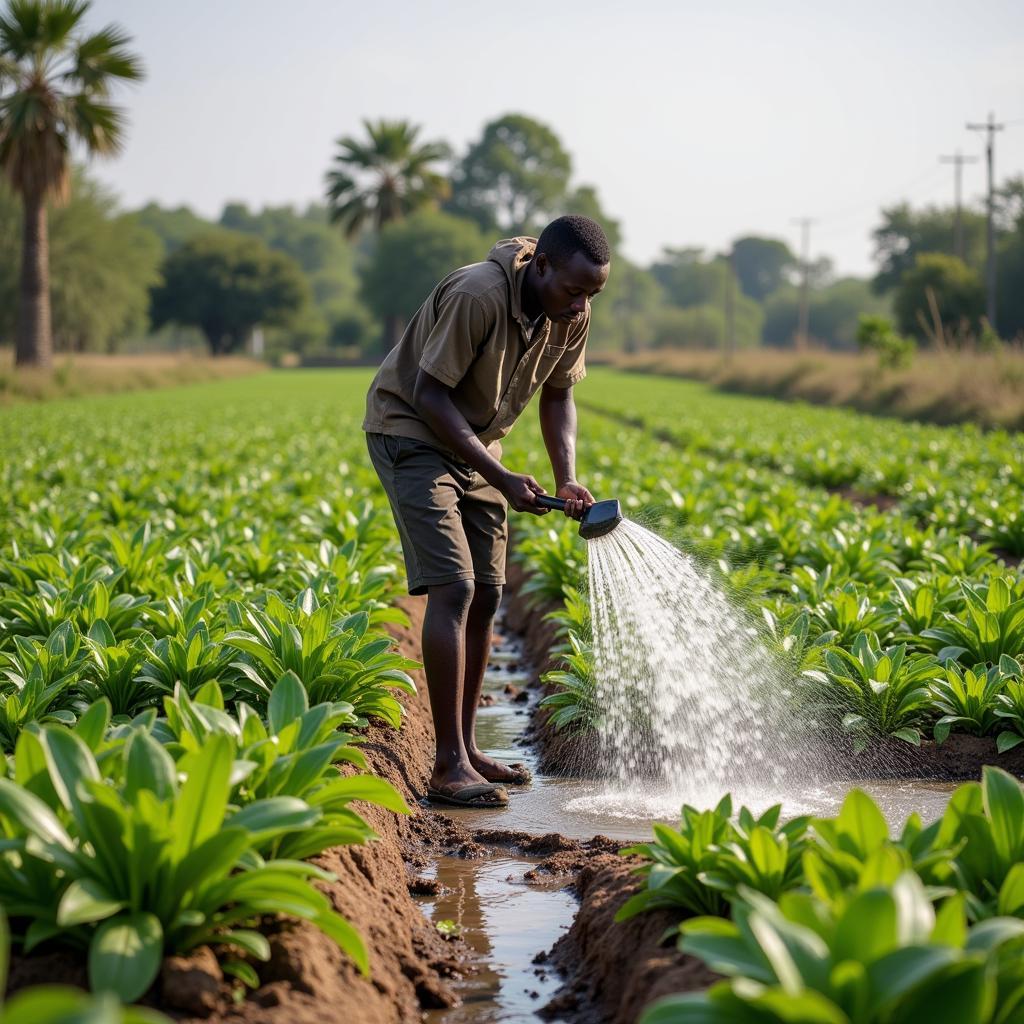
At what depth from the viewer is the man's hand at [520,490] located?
4410mm

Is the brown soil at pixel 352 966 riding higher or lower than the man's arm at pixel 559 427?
lower

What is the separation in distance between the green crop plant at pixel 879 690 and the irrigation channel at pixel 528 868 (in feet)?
0.87

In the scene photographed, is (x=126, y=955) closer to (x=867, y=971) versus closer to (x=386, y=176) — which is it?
(x=867, y=971)

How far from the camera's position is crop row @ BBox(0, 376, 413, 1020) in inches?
107

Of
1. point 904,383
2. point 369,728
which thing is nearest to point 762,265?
point 904,383

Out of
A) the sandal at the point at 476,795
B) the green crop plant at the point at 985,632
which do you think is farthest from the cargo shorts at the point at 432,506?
the green crop plant at the point at 985,632

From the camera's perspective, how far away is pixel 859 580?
7.25 metres

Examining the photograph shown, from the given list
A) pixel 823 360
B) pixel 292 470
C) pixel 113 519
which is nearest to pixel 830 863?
pixel 113 519

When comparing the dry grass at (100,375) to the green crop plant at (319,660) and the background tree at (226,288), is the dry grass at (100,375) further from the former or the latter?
the green crop plant at (319,660)

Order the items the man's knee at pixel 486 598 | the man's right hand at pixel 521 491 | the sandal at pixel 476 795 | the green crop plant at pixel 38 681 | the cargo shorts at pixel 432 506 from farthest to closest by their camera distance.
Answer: the man's knee at pixel 486 598 < the sandal at pixel 476 795 < the cargo shorts at pixel 432 506 < the man's right hand at pixel 521 491 < the green crop plant at pixel 38 681

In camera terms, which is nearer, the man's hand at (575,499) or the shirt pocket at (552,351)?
the man's hand at (575,499)

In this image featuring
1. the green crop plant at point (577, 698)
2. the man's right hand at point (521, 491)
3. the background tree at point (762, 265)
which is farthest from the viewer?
the background tree at point (762, 265)

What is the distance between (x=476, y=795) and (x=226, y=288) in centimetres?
8088

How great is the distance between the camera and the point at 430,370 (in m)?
4.45
